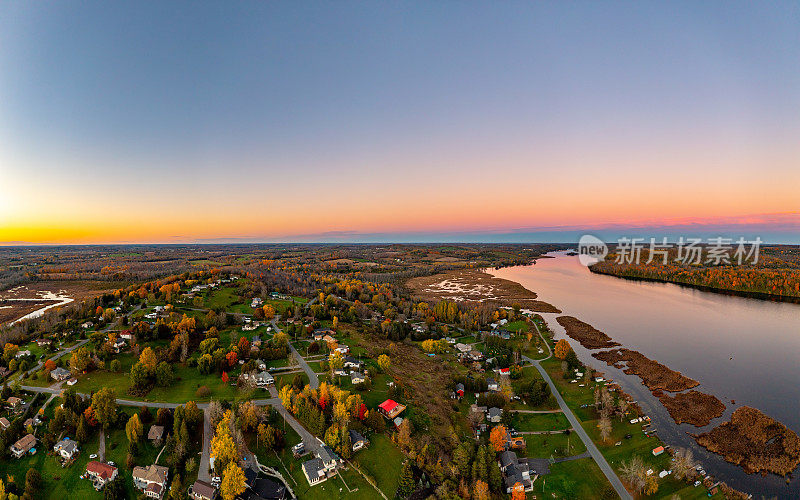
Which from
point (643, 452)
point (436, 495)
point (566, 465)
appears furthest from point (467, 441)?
point (643, 452)

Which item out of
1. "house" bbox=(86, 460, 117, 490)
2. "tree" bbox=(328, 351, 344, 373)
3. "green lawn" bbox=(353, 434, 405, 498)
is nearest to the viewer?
"house" bbox=(86, 460, 117, 490)

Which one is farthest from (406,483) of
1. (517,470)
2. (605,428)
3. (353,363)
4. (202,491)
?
(353,363)

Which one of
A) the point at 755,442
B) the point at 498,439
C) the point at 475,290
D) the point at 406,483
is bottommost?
the point at 475,290

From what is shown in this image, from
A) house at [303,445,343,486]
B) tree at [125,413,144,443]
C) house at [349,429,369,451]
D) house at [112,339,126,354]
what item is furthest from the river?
house at [112,339,126,354]

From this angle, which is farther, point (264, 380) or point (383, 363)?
point (383, 363)

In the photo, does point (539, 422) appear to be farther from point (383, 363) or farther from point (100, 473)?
point (100, 473)

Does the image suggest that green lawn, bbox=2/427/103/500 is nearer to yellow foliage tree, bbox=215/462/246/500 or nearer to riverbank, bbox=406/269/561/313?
yellow foliage tree, bbox=215/462/246/500

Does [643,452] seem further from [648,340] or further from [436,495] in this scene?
[648,340]
